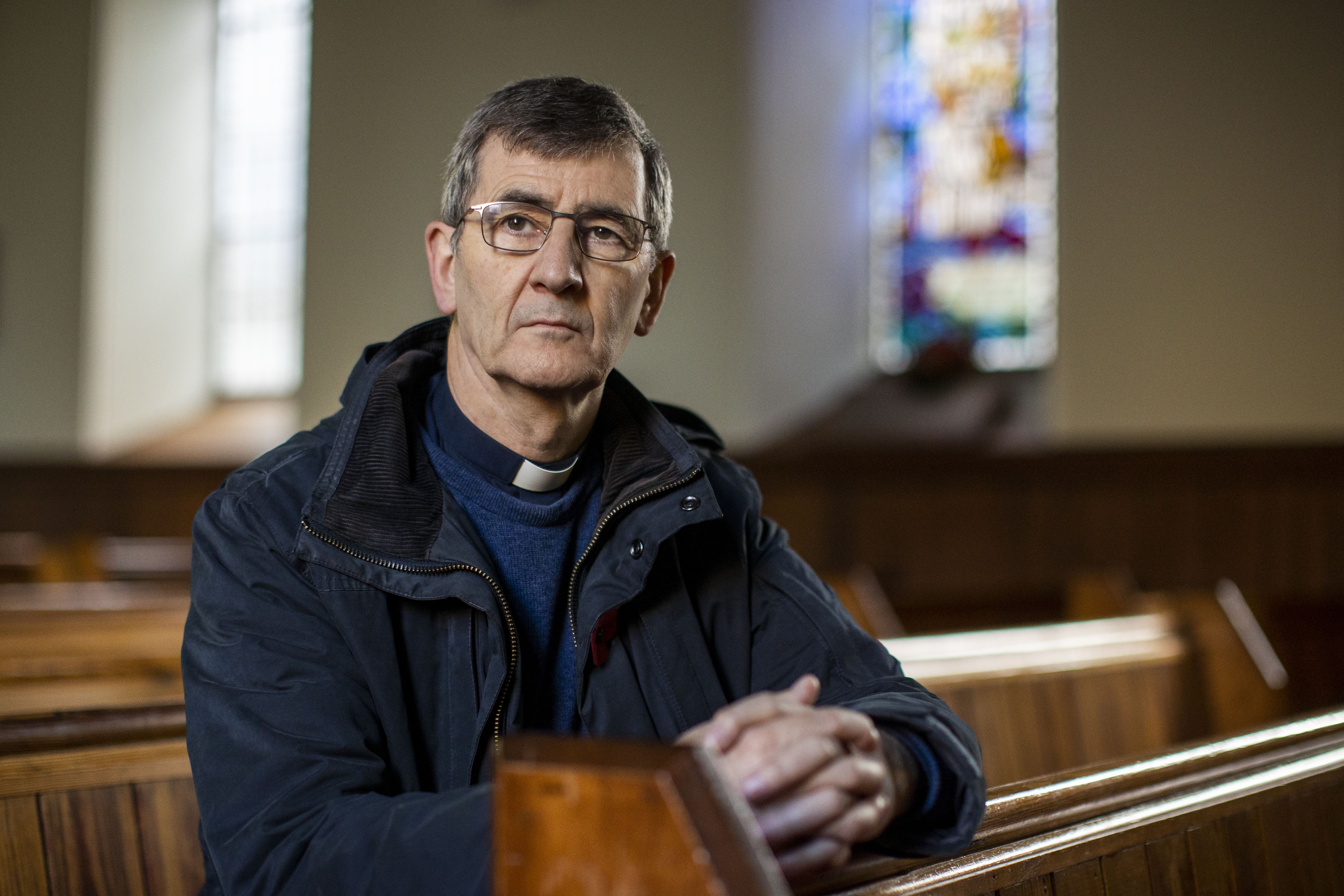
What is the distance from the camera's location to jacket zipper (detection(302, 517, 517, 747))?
4.03 feet

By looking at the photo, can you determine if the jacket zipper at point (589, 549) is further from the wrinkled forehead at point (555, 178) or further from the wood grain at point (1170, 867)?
the wood grain at point (1170, 867)

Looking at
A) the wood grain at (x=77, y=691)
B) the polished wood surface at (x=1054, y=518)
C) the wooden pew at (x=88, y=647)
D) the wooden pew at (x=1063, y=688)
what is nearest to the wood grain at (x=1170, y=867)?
the wooden pew at (x=1063, y=688)

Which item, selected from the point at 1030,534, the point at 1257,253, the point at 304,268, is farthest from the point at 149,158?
the point at 1257,253

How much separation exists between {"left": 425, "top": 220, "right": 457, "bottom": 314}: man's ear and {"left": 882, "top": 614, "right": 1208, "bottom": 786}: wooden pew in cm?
119

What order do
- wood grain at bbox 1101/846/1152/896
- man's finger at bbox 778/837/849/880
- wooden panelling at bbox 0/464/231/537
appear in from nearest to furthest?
man's finger at bbox 778/837/849/880 → wood grain at bbox 1101/846/1152/896 → wooden panelling at bbox 0/464/231/537

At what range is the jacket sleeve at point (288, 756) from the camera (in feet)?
3.14

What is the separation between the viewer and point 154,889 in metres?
1.60

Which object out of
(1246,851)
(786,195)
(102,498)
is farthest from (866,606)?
(102,498)

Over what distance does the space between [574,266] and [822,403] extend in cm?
518

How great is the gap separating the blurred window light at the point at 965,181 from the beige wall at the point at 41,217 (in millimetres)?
4907

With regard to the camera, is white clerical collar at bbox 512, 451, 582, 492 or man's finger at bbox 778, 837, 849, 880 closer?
man's finger at bbox 778, 837, 849, 880

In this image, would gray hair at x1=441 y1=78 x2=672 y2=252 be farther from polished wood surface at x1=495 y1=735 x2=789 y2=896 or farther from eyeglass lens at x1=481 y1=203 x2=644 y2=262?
polished wood surface at x1=495 y1=735 x2=789 y2=896

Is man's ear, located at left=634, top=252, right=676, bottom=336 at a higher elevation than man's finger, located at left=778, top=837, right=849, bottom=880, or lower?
higher

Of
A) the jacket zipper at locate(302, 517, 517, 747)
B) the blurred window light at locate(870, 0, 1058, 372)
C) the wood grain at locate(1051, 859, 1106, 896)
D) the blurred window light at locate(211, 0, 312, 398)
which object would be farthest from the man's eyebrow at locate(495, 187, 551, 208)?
the blurred window light at locate(211, 0, 312, 398)
